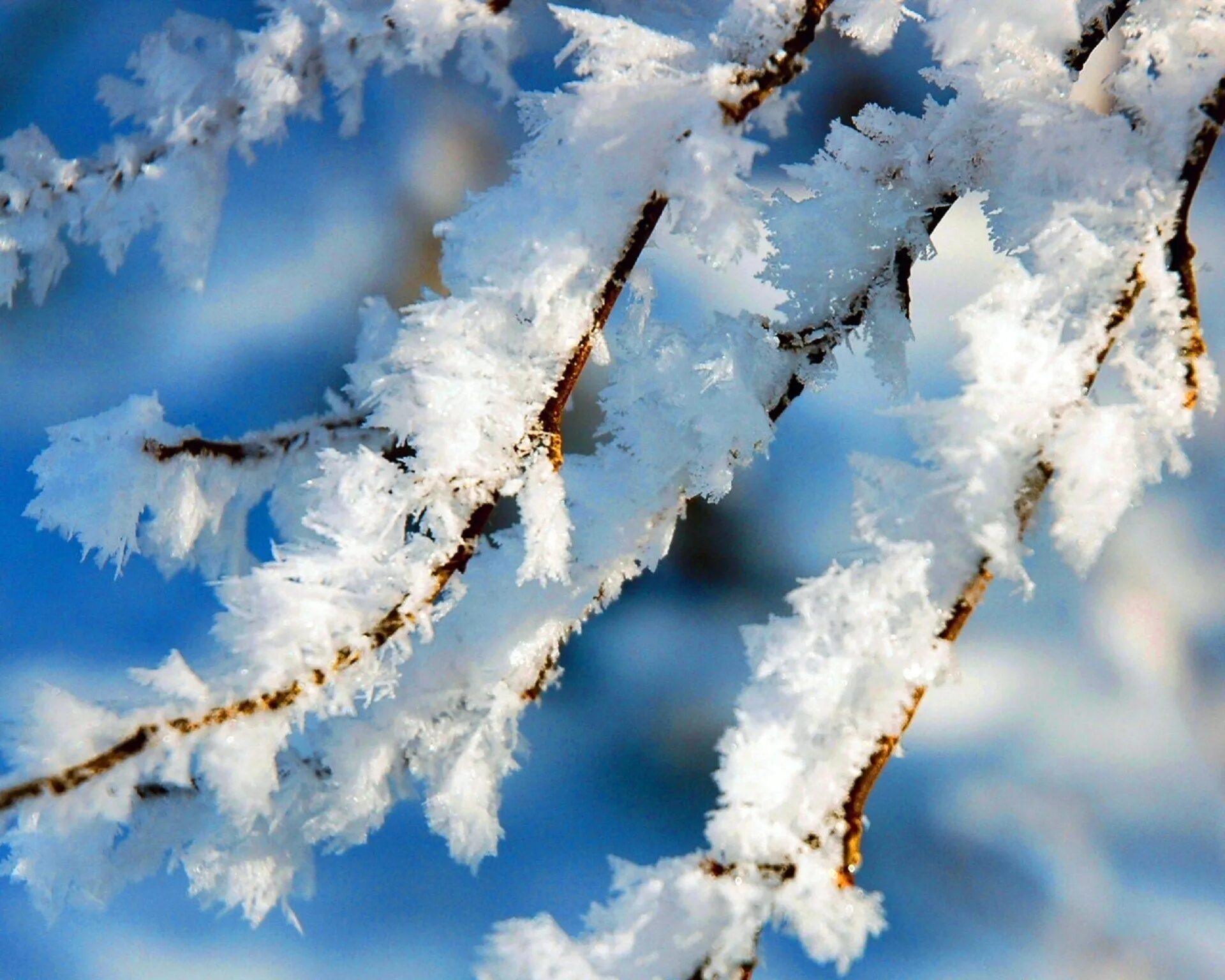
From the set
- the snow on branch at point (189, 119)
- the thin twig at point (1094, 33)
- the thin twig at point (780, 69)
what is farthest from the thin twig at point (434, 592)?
the snow on branch at point (189, 119)

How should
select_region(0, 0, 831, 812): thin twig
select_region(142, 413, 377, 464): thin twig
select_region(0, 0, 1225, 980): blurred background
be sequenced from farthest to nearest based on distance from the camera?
1. select_region(0, 0, 1225, 980): blurred background
2. select_region(142, 413, 377, 464): thin twig
3. select_region(0, 0, 831, 812): thin twig

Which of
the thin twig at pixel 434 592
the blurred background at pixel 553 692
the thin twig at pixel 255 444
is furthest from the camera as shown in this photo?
the blurred background at pixel 553 692

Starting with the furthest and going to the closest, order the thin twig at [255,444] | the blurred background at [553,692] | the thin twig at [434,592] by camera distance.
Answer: the blurred background at [553,692]
the thin twig at [255,444]
the thin twig at [434,592]

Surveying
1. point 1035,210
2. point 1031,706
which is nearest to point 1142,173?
point 1035,210

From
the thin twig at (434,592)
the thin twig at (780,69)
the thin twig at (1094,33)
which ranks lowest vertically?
the thin twig at (434,592)

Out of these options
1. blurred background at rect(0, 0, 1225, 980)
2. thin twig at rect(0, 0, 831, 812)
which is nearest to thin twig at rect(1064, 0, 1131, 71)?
thin twig at rect(0, 0, 831, 812)

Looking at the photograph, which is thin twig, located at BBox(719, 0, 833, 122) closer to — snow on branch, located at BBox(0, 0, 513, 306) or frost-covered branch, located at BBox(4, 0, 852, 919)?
frost-covered branch, located at BBox(4, 0, 852, 919)

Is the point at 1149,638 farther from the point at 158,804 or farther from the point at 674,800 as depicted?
the point at 158,804

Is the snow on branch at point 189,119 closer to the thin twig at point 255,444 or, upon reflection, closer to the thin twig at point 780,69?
the thin twig at point 255,444

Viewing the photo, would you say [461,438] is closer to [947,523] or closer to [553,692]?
[947,523]
